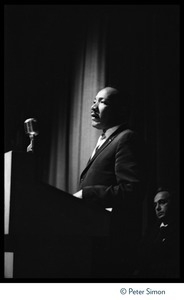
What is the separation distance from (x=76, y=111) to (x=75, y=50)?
42 cm

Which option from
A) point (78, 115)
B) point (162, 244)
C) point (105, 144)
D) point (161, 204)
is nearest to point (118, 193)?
point (105, 144)

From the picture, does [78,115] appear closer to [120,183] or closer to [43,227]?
[120,183]

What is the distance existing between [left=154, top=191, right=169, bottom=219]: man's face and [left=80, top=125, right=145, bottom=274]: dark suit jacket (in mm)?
588

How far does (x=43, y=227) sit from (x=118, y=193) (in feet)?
1.16

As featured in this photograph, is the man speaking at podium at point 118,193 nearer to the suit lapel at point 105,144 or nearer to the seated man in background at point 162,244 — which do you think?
the suit lapel at point 105,144

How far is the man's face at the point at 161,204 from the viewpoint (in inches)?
102

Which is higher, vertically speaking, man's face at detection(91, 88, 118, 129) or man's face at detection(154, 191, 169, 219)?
man's face at detection(91, 88, 118, 129)

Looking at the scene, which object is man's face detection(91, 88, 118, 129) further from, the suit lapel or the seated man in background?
the seated man in background

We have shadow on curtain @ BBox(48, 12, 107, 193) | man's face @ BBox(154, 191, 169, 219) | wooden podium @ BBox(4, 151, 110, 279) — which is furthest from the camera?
shadow on curtain @ BBox(48, 12, 107, 193)

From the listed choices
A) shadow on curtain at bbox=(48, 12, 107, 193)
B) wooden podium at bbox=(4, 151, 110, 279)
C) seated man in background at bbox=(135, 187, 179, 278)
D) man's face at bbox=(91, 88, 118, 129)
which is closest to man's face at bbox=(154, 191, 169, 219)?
seated man in background at bbox=(135, 187, 179, 278)

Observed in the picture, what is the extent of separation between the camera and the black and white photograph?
1702 millimetres

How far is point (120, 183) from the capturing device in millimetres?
1979

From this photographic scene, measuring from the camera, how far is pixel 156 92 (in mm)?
3121

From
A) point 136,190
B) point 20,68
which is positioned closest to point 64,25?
point 20,68
